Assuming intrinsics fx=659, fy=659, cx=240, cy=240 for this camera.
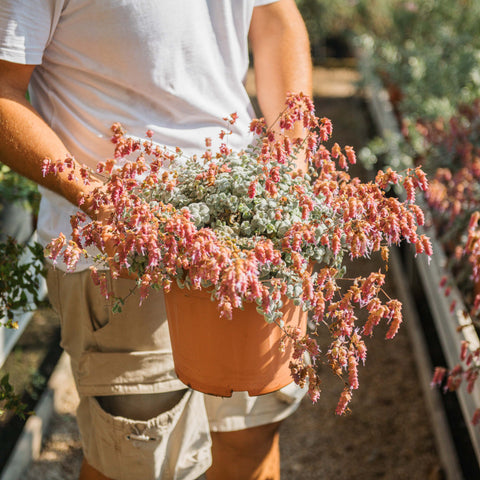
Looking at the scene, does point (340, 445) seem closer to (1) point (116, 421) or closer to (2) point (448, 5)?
(1) point (116, 421)

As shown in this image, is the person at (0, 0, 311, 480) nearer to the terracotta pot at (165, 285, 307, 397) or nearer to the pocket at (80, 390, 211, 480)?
the pocket at (80, 390, 211, 480)

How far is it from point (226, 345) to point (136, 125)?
573mm

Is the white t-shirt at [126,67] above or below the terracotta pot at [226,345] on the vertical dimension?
above

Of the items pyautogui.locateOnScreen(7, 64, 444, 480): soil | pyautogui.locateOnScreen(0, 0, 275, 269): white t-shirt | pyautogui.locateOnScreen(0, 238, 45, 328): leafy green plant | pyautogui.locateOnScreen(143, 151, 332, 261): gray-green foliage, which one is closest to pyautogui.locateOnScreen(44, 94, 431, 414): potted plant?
pyautogui.locateOnScreen(143, 151, 332, 261): gray-green foliage

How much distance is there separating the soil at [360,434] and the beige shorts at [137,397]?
86 centimetres

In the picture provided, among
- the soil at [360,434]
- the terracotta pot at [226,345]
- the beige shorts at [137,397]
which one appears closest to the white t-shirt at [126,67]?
the beige shorts at [137,397]

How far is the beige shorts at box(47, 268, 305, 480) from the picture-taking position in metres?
1.66

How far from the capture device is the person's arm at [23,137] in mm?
1430

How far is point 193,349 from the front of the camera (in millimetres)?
1410

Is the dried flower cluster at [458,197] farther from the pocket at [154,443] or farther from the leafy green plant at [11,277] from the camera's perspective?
the leafy green plant at [11,277]

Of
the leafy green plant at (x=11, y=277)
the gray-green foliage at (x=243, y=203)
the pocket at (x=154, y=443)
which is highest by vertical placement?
the leafy green plant at (x=11, y=277)

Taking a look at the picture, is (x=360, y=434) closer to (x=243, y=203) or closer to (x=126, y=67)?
(x=243, y=203)

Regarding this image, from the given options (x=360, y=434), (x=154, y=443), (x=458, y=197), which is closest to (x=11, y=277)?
(x=154, y=443)

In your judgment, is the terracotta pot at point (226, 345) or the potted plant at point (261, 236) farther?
the terracotta pot at point (226, 345)
